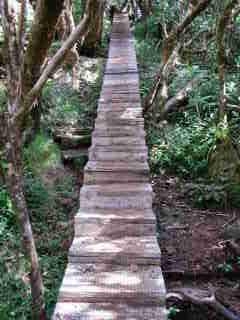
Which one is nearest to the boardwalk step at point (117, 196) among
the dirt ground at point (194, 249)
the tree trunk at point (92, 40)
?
the dirt ground at point (194, 249)

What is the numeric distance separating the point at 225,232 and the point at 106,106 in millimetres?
2959

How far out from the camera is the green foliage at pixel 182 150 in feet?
23.5

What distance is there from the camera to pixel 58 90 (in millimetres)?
8430

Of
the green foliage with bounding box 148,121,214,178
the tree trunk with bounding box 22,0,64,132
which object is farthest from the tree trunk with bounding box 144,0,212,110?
the tree trunk with bounding box 22,0,64,132

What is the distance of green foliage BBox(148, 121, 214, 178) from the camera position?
7.17m

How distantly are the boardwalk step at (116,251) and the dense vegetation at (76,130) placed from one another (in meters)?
0.45

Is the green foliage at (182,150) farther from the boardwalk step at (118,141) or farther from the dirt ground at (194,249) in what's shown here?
the boardwalk step at (118,141)

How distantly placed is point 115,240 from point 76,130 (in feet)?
13.8

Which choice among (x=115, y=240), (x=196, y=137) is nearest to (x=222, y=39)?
(x=196, y=137)

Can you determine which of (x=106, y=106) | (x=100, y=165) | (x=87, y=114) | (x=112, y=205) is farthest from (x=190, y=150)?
(x=112, y=205)

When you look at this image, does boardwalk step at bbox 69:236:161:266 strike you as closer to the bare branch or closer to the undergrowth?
the bare branch

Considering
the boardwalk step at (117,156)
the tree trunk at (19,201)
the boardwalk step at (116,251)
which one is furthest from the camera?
the boardwalk step at (117,156)

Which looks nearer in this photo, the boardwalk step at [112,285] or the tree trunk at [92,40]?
the boardwalk step at [112,285]

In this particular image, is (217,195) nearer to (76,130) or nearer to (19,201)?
(76,130)
